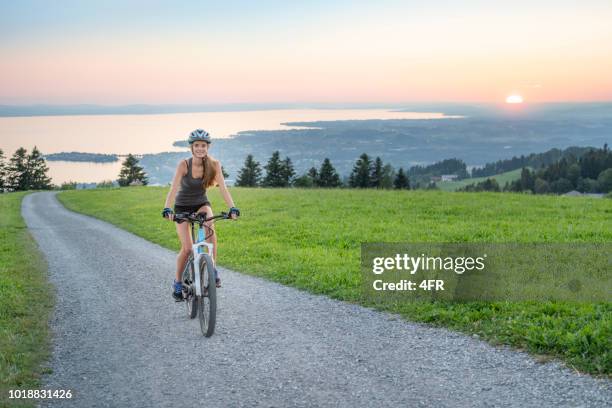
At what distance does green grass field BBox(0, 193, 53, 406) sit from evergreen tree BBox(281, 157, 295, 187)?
68.2 metres

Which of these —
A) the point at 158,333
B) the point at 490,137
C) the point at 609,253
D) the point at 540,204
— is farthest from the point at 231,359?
the point at 490,137

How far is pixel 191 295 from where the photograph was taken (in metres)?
8.90

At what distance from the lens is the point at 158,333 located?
27.9ft

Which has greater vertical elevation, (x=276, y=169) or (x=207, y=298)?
(x=207, y=298)

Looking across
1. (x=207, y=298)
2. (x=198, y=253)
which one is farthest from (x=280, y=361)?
(x=198, y=253)

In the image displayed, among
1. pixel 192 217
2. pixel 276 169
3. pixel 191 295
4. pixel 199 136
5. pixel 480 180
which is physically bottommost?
pixel 480 180

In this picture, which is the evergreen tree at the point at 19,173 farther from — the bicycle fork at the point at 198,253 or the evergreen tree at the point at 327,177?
the bicycle fork at the point at 198,253

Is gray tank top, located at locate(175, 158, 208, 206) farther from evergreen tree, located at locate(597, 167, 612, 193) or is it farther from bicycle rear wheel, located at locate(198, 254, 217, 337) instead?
evergreen tree, located at locate(597, 167, 612, 193)

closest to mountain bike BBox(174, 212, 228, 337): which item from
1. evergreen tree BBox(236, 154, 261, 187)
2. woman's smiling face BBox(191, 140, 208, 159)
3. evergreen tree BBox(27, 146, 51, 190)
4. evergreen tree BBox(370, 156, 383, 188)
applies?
woman's smiling face BBox(191, 140, 208, 159)

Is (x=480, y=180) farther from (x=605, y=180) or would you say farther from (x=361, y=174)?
(x=361, y=174)

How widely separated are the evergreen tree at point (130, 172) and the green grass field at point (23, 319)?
82.5 meters

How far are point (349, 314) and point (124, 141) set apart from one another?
272 ft

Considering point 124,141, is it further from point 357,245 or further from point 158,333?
point 158,333

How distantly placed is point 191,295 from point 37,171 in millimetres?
103270
